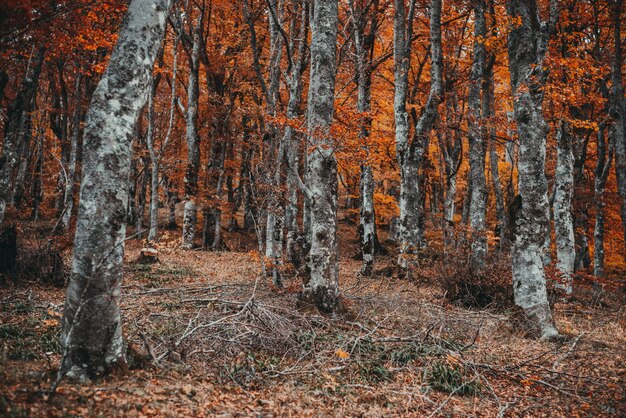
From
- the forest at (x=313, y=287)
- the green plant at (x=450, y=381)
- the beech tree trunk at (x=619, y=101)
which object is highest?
the beech tree trunk at (x=619, y=101)

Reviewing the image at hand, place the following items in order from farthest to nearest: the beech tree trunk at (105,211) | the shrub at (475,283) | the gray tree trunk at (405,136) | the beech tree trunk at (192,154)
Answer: the beech tree trunk at (192,154), the gray tree trunk at (405,136), the shrub at (475,283), the beech tree trunk at (105,211)

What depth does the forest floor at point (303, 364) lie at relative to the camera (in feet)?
12.6

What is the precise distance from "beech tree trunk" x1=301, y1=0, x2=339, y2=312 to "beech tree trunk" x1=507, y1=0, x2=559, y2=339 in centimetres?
361

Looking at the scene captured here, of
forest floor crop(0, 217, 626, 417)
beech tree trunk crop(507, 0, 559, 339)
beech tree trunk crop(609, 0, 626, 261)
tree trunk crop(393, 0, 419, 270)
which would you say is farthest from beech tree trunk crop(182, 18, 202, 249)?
beech tree trunk crop(609, 0, 626, 261)

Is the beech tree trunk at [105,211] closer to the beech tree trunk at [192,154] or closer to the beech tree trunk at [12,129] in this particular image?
the beech tree trunk at [12,129]

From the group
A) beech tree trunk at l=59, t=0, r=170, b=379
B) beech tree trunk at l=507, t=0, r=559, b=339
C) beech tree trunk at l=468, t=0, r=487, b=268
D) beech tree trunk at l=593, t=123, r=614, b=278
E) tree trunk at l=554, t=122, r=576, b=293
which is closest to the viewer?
beech tree trunk at l=59, t=0, r=170, b=379

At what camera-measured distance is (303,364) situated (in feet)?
17.5

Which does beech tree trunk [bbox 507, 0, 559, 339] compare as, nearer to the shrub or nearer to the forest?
the forest

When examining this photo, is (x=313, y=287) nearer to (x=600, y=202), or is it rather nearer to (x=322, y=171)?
(x=322, y=171)

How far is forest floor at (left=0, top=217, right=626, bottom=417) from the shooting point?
3.84m

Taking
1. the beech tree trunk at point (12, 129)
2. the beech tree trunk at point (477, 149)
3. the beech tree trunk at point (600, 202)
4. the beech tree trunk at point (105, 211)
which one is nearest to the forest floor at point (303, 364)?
the beech tree trunk at point (105, 211)

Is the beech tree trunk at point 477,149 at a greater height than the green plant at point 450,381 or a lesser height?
greater

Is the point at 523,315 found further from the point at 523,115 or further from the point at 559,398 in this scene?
the point at 523,115

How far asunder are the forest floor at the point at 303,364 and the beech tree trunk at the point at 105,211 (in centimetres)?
33
